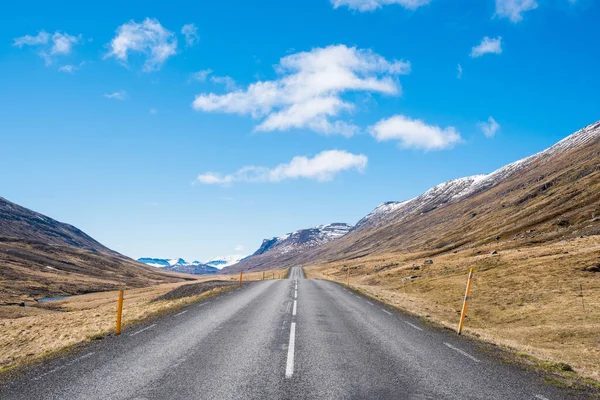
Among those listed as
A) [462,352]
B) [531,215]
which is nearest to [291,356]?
[462,352]

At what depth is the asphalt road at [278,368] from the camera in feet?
22.3

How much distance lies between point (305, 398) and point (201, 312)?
12.1 m

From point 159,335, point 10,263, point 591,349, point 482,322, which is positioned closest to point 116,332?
point 159,335

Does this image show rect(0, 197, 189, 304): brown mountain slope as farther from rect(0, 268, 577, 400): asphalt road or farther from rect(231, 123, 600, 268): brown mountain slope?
rect(231, 123, 600, 268): brown mountain slope

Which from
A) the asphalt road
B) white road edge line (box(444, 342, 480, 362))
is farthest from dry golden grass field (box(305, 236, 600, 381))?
the asphalt road

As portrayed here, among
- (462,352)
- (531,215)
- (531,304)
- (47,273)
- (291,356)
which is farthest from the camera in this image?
(531,215)

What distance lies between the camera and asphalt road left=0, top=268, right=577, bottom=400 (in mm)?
6793

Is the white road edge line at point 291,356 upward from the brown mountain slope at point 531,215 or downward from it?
downward

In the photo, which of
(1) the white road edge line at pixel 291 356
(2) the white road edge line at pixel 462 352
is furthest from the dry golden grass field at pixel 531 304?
(1) the white road edge line at pixel 291 356

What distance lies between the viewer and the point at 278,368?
26.8 feet

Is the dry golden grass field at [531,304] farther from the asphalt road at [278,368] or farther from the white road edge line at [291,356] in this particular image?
the white road edge line at [291,356]

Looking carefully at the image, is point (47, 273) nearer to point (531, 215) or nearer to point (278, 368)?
point (278, 368)

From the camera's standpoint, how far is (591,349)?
13070 millimetres

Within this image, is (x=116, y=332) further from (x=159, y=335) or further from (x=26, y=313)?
(x=26, y=313)
